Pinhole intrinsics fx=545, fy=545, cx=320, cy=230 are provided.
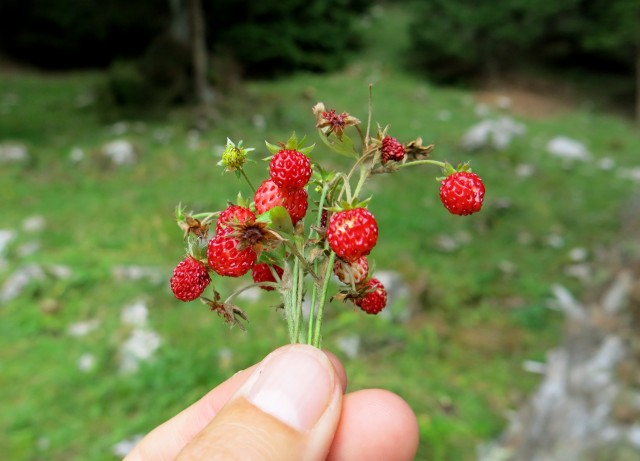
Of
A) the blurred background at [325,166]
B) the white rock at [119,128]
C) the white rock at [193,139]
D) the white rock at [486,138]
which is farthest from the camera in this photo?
the white rock at [486,138]

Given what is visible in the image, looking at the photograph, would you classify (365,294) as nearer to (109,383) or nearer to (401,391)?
(401,391)

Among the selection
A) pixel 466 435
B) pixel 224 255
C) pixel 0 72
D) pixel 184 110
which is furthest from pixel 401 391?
pixel 0 72

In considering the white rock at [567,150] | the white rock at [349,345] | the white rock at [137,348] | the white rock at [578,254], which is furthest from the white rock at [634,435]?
the white rock at [567,150]

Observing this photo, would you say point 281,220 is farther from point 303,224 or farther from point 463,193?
point 463,193

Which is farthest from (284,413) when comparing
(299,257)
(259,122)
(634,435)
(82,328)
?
(259,122)

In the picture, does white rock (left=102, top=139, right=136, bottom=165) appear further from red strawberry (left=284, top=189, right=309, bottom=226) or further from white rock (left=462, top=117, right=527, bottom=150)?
red strawberry (left=284, top=189, right=309, bottom=226)

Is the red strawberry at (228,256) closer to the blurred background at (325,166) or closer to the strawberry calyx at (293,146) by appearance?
the strawberry calyx at (293,146)
